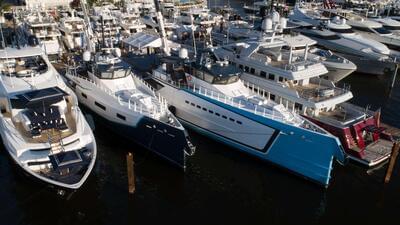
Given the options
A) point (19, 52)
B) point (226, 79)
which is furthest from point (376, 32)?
point (19, 52)

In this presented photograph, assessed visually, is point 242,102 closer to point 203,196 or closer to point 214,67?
point 214,67

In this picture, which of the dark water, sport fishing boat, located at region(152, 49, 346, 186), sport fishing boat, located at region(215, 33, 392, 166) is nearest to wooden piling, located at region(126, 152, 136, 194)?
the dark water

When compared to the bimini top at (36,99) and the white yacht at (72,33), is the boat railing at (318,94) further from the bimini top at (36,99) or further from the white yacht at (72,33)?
the white yacht at (72,33)

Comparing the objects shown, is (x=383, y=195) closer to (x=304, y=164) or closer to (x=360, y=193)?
(x=360, y=193)

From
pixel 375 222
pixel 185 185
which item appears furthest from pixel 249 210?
pixel 375 222

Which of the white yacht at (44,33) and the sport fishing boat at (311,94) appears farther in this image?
the white yacht at (44,33)

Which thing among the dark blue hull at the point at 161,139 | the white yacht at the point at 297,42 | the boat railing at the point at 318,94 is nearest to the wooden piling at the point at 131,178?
the dark blue hull at the point at 161,139
